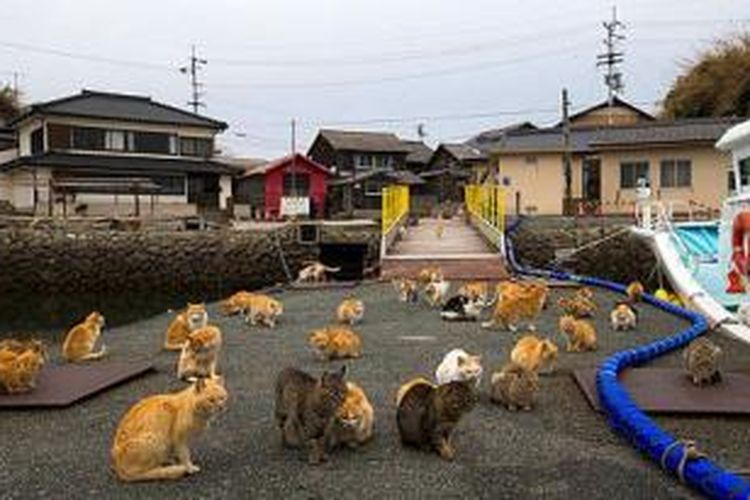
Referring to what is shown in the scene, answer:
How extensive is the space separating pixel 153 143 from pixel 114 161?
2.74 metres

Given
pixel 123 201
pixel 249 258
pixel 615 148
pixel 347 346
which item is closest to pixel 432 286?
pixel 347 346

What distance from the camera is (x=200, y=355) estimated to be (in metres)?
7.54

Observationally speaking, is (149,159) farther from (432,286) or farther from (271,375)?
(271,375)

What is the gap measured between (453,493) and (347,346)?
4061mm

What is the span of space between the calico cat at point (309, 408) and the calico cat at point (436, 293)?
754 cm

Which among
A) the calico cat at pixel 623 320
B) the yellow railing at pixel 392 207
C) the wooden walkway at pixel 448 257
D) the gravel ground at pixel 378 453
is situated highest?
the yellow railing at pixel 392 207

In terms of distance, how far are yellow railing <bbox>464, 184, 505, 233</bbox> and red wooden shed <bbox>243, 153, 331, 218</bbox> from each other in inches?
562

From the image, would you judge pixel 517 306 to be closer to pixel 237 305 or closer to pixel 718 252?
pixel 237 305

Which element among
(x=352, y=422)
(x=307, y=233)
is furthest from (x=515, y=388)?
(x=307, y=233)

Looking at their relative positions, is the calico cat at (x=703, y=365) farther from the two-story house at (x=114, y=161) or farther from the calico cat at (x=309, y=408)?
the two-story house at (x=114, y=161)

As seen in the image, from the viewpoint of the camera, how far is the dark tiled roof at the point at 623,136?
30906mm

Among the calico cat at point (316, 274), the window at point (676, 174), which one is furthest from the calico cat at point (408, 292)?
the window at point (676, 174)

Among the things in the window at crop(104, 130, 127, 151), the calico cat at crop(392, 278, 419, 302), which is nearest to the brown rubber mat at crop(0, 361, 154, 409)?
the calico cat at crop(392, 278, 419, 302)

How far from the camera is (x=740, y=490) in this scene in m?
Answer: 4.10
